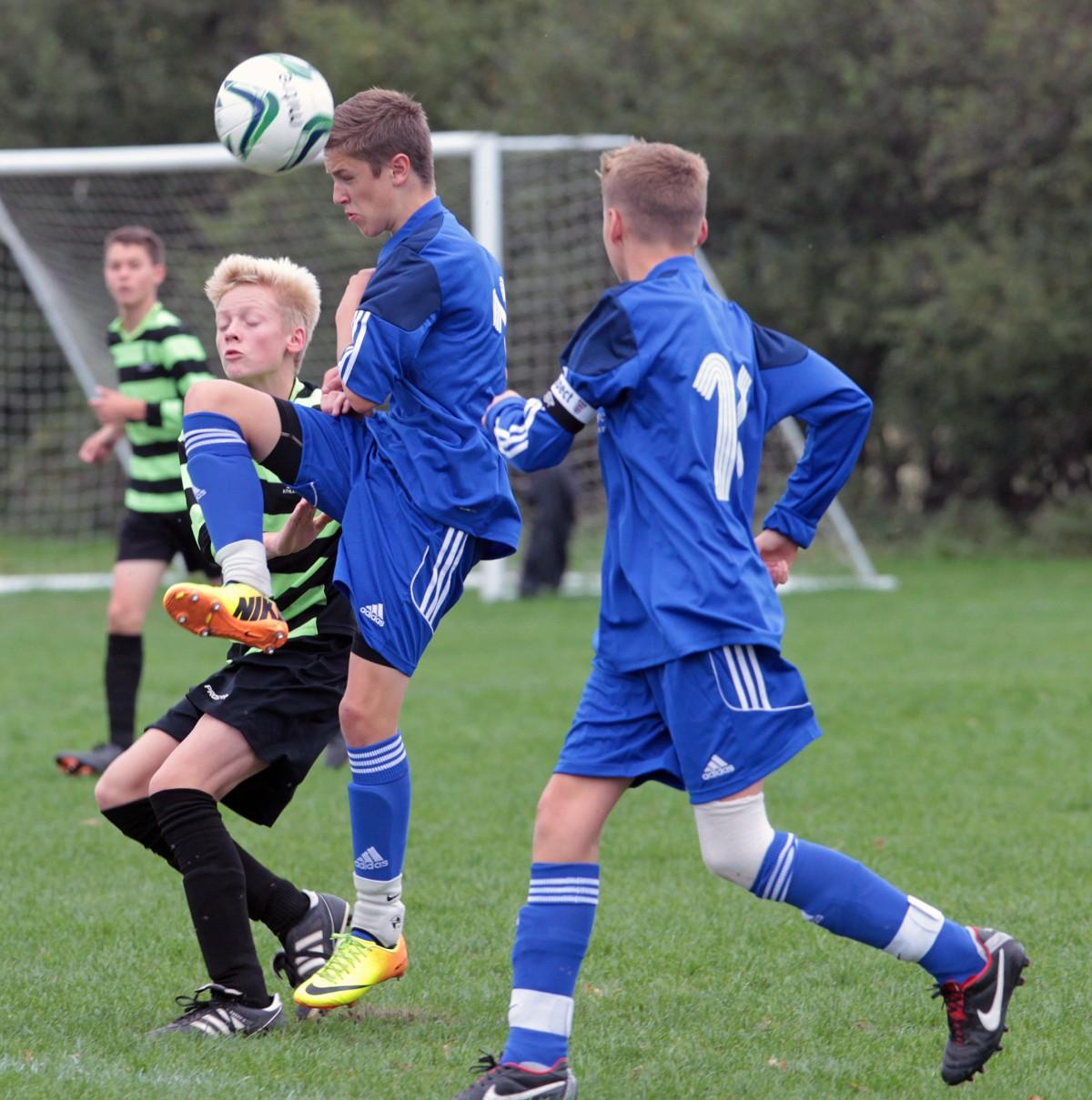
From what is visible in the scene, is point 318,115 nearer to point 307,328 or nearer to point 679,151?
point 307,328

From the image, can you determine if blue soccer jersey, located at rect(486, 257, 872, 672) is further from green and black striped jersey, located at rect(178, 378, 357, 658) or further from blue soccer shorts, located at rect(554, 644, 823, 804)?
green and black striped jersey, located at rect(178, 378, 357, 658)

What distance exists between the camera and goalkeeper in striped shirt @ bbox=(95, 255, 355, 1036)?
398cm

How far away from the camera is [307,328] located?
4504 millimetres

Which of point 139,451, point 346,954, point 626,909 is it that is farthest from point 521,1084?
point 139,451

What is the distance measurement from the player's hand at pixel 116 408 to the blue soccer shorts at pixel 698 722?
15.8 ft

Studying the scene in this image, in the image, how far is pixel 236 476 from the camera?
391 cm

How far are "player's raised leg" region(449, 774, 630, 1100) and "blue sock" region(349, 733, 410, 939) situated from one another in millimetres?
754

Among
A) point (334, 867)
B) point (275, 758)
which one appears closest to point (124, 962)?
point (275, 758)

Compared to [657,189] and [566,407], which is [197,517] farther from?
[657,189]

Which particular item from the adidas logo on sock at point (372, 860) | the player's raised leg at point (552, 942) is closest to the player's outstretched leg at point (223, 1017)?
the adidas logo on sock at point (372, 860)

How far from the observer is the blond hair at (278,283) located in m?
4.39

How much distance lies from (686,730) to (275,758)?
1239mm

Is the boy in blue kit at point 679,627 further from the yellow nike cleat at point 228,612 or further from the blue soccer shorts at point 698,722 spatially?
the yellow nike cleat at point 228,612

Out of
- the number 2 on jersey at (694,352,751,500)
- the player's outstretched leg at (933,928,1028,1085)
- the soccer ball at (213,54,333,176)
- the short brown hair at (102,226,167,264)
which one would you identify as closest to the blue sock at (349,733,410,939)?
the number 2 on jersey at (694,352,751,500)
